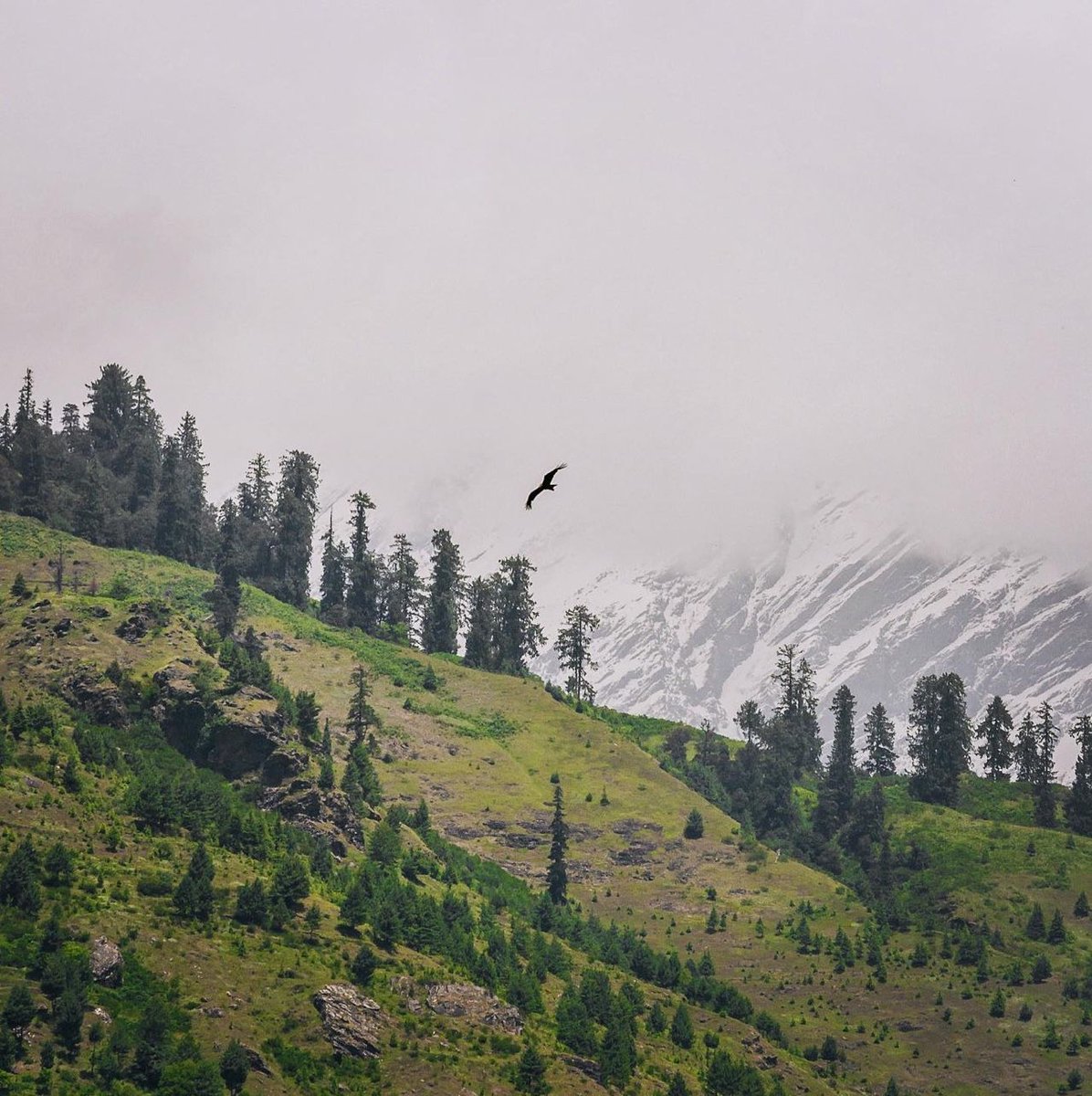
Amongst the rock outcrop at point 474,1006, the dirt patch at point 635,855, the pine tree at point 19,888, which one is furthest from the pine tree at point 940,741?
the pine tree at point 19,888

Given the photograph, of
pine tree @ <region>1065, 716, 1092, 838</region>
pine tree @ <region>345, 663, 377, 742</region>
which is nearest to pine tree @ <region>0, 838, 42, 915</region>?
pine tree @ <region>345, 663, 377, 742</region>

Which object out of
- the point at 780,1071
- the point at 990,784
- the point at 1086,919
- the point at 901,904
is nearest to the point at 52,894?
the point at 780,1071

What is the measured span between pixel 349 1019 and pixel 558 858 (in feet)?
179

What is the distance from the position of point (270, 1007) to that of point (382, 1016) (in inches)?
320

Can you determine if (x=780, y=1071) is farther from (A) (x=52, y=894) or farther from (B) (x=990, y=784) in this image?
(B) (x=990, y=784)

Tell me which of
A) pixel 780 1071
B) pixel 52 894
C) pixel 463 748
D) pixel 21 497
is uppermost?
pixel 21 497

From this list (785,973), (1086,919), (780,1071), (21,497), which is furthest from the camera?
(21,497)

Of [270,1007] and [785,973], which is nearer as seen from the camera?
[270,1007]

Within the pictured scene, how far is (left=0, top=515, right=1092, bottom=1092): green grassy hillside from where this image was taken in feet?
307

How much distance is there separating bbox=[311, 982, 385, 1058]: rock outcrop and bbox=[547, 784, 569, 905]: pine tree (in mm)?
46783

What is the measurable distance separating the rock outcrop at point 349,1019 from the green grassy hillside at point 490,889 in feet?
2.86

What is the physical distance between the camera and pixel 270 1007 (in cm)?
9262

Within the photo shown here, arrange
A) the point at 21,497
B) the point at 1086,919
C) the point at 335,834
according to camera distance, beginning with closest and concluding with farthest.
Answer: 1. the point at 335,834
2. the point at 1086,919
3. the point at 21,497

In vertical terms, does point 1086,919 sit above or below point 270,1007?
above
